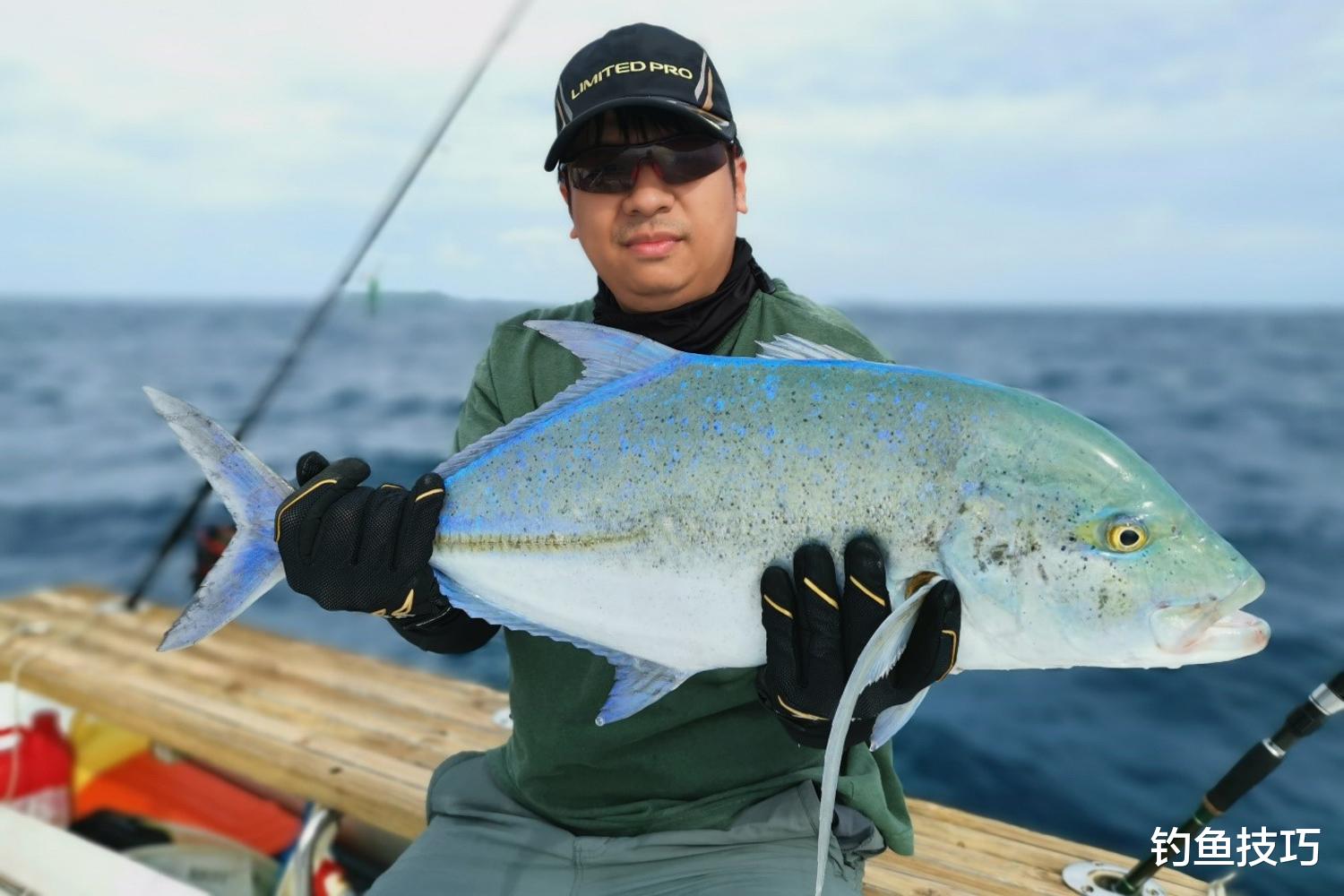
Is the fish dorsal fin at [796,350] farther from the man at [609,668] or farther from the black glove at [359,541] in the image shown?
the black glove at [359,541]

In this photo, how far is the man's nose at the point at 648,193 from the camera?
2141 mm

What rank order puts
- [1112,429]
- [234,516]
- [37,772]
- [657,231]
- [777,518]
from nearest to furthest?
[777,518], [234,516], [657,231], [37,772], [1112,429]

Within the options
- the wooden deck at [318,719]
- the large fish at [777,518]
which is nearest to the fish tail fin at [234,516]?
the large fish at [777,518]

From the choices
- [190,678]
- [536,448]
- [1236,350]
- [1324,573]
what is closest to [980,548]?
[536,448]

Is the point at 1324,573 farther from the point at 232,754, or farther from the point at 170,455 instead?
the point at 170,455

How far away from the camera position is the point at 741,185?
2424 millimetres

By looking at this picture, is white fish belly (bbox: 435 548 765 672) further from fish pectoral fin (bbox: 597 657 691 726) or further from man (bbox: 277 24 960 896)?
man (bbox: 277 24 960 896)

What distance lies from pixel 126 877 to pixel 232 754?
671 millimetres

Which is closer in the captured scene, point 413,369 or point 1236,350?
point 413,369

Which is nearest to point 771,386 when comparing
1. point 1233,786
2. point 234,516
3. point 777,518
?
point 777,518

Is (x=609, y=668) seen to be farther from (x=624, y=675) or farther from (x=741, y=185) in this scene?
(x=741, y=185)

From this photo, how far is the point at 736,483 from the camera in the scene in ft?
5.56

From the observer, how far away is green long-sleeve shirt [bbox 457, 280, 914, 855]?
2.22 metres

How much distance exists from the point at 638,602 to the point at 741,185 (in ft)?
4.12
